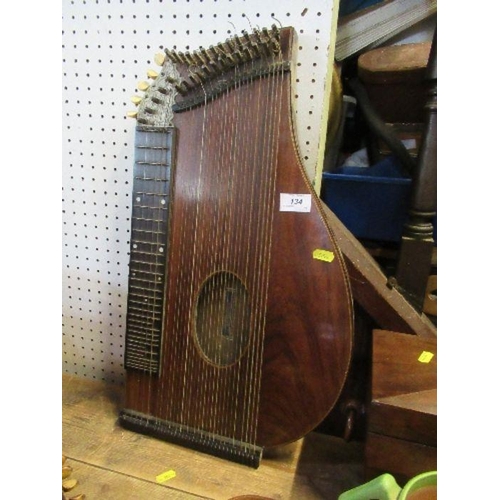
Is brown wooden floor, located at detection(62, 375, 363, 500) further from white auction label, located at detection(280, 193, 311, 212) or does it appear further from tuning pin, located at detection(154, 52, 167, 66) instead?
tuning pin, located at detection(154, 52, 167, 66)

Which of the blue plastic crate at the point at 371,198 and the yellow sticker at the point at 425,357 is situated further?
the blue plastic crate at the point at 371,198

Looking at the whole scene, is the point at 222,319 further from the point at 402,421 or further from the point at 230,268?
the point at 402,421

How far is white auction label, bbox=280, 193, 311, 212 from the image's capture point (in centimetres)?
63

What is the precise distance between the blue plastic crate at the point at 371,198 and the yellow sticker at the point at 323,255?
0.50 meters

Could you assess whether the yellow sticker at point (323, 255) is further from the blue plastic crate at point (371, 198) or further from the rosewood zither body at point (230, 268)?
the blue plastic crate at point (371, 198)

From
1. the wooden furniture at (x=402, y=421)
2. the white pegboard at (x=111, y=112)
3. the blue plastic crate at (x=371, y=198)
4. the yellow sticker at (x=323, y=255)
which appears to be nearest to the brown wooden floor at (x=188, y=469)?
the wooden furniture at (x=402, y=421)

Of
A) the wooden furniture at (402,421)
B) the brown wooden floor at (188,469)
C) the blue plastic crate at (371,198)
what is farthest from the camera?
the blue plastic crate at (371,198)

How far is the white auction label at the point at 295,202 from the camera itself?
63cm

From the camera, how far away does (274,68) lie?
64cm

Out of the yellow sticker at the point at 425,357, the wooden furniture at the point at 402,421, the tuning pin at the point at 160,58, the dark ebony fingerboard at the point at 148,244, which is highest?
the tuning pin at the point at 160,58

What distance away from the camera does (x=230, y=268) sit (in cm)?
71

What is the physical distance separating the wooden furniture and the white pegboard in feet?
1.41

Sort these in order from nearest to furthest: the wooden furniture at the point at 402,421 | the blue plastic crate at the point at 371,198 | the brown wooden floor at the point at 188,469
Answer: the wooden furniture at the point at 402,421 → the brown wooden floor at the point at 188,469 → the blue plastic crate at the point at 371,198

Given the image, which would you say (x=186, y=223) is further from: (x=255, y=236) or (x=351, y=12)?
(x=351, y=12)
